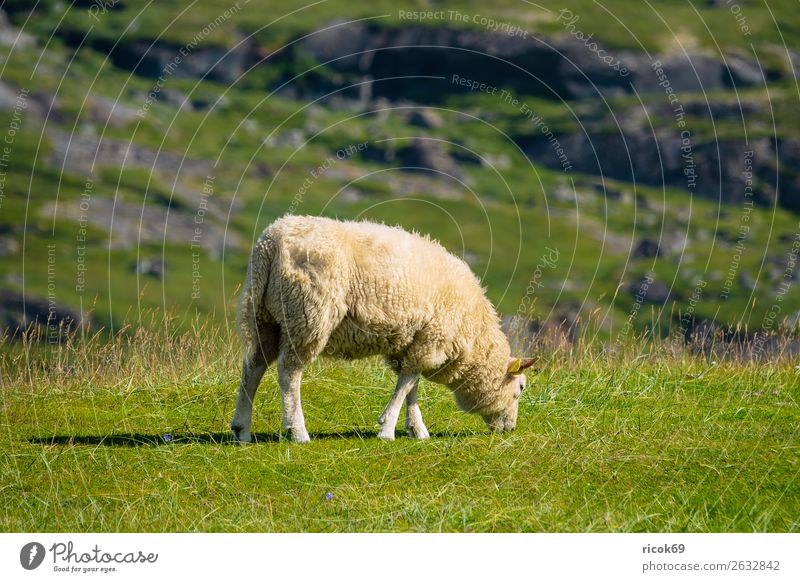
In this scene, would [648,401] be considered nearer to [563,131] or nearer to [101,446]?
[101,446]

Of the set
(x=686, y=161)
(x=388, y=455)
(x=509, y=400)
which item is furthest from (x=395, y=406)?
(x=686, y=161)

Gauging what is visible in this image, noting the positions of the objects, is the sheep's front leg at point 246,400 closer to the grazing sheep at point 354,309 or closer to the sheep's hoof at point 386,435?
the grazing sheep at point 354,309

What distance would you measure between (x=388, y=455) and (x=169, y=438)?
106 inches

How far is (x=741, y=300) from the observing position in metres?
132

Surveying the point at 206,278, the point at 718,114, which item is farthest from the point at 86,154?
the point at 718,114

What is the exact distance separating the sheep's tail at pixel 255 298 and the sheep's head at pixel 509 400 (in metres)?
3.07

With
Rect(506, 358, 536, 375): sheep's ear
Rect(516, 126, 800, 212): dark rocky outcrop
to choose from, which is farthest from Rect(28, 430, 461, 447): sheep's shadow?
Rect(516, 126, 800, 212): dark rocky outcrop

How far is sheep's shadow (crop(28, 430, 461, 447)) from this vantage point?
11.7 m

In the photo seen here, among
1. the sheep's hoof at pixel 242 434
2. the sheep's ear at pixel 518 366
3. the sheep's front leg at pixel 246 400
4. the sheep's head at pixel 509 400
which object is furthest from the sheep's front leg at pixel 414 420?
the sheep's hoof at pixel 242 434

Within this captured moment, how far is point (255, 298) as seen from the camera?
1153 cm

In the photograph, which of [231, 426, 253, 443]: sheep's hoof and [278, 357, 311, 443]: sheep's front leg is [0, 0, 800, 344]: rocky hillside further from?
[278, 357, 311, 443]: sheep's front leg
